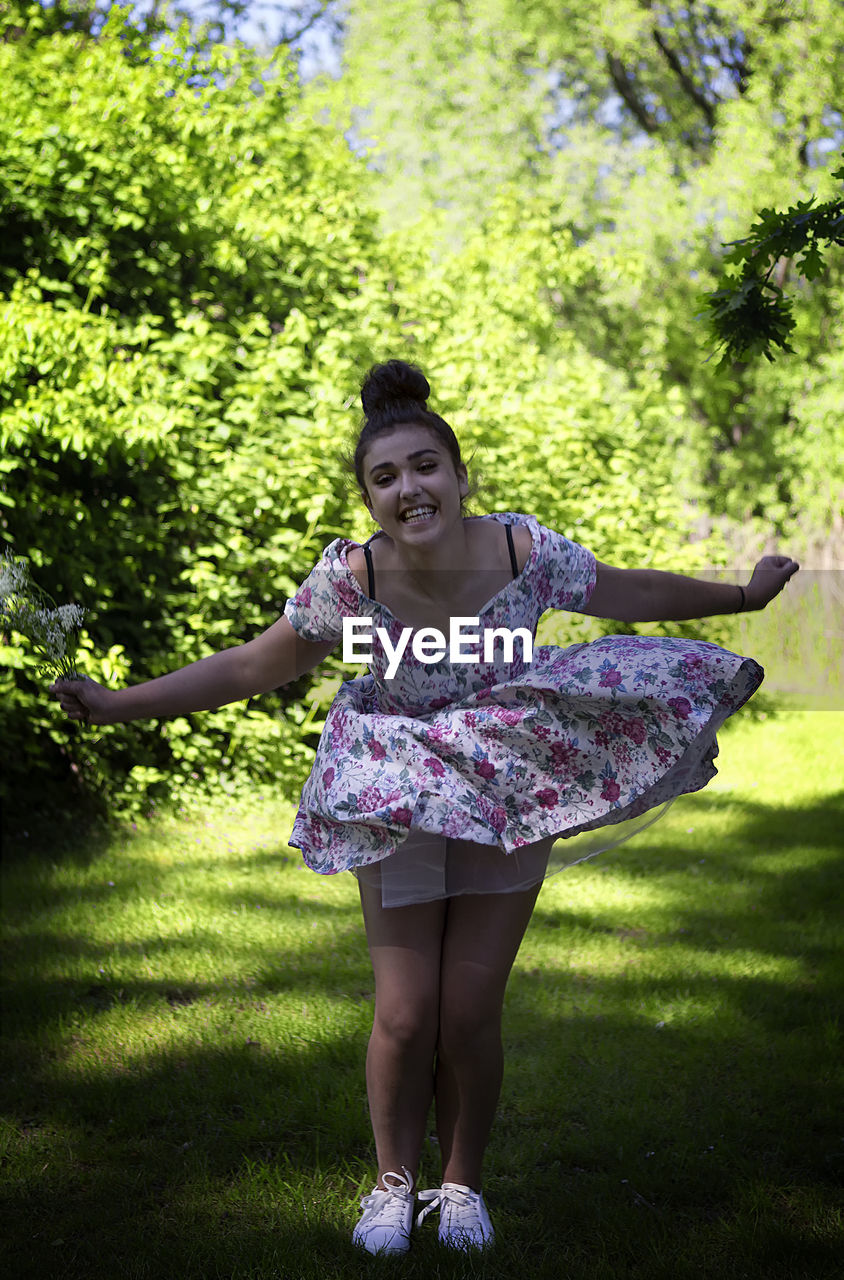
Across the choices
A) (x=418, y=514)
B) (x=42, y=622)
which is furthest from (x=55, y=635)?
(x=418, y=514)

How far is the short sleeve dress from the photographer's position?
2.42 meters

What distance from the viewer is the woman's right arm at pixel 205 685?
2.58 m

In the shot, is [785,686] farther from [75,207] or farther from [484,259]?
[75,207]

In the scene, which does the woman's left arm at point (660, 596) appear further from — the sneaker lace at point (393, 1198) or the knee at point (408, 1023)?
the sneaker lace at point (393, 1198)

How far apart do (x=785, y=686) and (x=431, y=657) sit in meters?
7.73

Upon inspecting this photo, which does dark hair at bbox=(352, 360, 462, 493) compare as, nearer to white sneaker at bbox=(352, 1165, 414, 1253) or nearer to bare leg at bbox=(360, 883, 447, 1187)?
bare leg at bbox=(360, 883, 447, 1187)

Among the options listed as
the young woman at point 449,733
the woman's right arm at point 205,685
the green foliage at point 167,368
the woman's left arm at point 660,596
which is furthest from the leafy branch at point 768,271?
the green foliage at point 167,368

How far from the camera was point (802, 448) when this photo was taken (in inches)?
574

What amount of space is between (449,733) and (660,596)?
A: 64 cm

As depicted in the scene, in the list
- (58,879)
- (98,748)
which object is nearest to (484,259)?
(98,748)

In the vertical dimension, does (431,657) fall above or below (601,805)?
above

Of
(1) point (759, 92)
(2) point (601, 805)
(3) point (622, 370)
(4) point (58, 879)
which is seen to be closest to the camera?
(2) point (601, 805)

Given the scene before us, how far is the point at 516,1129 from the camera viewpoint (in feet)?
10.6

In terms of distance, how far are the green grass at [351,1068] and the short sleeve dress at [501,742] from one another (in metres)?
0.90
